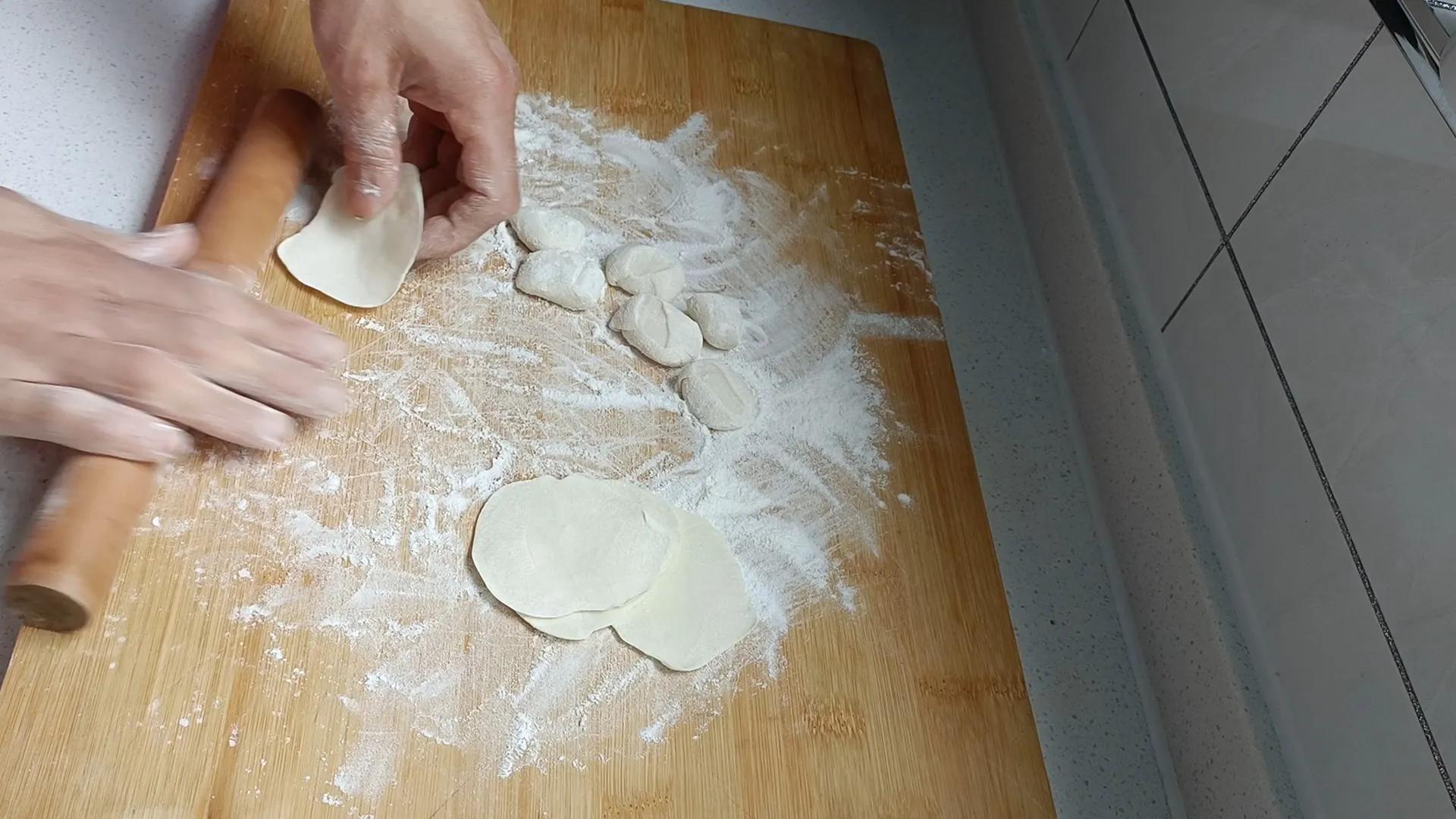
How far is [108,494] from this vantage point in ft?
2.45

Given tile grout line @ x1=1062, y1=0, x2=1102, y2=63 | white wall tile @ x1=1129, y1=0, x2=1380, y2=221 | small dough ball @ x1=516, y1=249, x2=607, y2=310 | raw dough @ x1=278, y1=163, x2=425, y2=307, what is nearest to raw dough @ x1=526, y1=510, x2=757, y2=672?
small dough ball @ x1=516, y1=249, x2=607, y2=310

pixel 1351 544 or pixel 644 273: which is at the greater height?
pixel 1351 544

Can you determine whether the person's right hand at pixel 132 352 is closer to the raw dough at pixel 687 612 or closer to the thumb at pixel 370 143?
the thumb at pixel 370 143

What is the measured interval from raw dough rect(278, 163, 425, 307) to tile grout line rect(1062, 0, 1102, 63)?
0.80 m

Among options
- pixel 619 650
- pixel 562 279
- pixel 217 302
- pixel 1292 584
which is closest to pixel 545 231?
pixel 562 279

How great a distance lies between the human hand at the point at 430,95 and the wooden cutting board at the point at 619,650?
0.13 meters

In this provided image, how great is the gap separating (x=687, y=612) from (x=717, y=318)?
0.30 meters

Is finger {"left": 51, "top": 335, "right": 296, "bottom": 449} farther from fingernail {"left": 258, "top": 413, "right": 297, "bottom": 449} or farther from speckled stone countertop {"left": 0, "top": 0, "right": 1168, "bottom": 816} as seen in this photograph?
speckled stone countertop {"left": 0, "top": 0, "right": 1168, "bottom": 816}

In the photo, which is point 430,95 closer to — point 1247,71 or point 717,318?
point 717,318

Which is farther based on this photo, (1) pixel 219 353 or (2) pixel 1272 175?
(2) pixel 1272 175

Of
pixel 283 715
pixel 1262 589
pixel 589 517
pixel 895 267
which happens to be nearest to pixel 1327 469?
pixel 1262 589

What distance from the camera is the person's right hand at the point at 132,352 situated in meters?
0.74

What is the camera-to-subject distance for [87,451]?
0.75m

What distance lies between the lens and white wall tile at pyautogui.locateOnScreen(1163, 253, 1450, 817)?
2.48 ft
